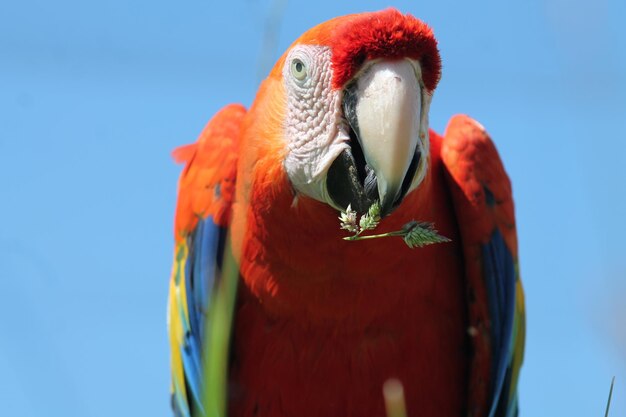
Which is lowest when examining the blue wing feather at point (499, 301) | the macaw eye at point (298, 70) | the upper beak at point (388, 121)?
the blue wing feather at point (499, 301)

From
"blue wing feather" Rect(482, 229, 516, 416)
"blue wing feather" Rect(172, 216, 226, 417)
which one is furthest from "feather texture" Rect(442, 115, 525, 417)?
"blue wing feather" Rect(172, 216, 226, 417)

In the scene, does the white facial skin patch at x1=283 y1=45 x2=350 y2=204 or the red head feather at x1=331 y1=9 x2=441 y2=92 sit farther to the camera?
the white facial skin patch at x1=283 y1=45 x2=350 y2=204

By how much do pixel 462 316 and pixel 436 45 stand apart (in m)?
1.18

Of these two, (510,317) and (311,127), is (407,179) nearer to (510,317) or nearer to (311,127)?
(311,127)

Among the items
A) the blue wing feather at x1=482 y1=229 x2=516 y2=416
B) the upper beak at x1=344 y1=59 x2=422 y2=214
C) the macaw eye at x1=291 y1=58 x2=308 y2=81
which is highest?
the macaw eye at x1=291 y1=58 x2=308 y2=81

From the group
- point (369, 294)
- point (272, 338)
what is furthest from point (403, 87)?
point (272, 338)

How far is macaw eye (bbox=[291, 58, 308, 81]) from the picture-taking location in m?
2.69

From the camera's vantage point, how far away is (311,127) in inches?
102

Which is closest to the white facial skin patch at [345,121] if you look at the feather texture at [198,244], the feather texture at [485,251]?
the feather texture at [198,244]

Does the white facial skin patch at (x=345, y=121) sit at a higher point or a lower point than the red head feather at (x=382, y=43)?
lower

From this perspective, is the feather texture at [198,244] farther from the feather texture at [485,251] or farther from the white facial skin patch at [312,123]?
the feather texture at [485,251]

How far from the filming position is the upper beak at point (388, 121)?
7.59ft

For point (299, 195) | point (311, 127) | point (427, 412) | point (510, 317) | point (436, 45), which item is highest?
point (436, 45)

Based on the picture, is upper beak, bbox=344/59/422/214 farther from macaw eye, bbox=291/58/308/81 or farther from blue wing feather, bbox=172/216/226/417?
blue wing feather, bbox=172/216/226/417
